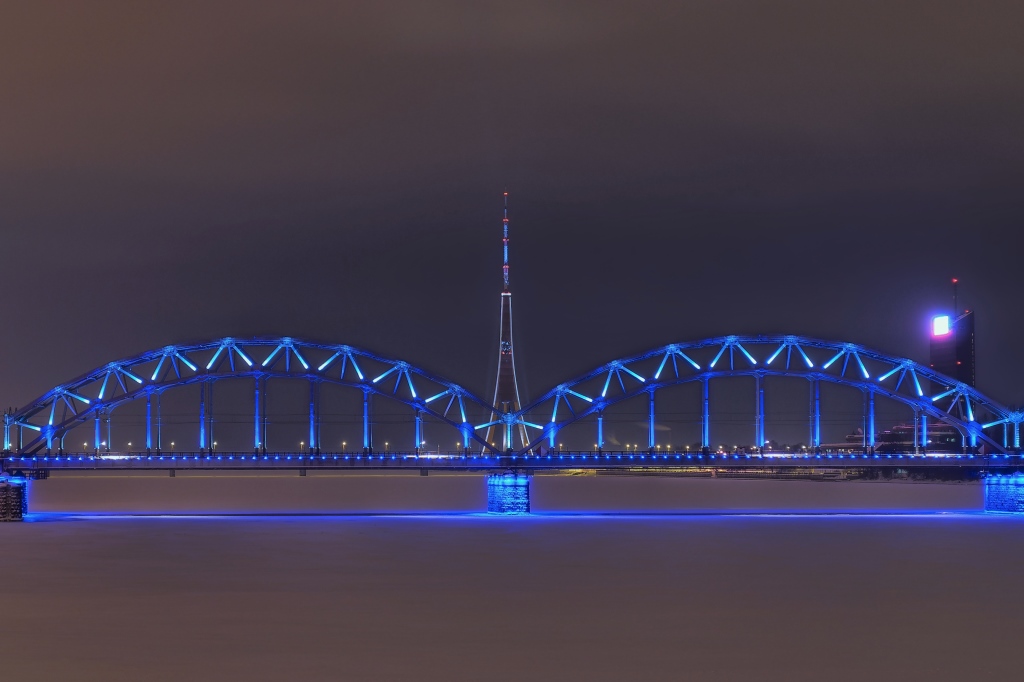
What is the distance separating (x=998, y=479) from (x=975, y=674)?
289 ft

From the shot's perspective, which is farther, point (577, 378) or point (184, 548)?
point (577, 378)

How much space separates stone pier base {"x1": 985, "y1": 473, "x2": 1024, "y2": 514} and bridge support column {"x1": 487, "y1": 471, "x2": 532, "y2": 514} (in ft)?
132

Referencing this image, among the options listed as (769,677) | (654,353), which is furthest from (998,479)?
(769,677)

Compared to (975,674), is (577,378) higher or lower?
higher

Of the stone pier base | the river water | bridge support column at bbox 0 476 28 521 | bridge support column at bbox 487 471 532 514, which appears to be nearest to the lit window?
the stone pier base

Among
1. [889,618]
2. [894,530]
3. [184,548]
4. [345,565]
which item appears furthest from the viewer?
[894,530]

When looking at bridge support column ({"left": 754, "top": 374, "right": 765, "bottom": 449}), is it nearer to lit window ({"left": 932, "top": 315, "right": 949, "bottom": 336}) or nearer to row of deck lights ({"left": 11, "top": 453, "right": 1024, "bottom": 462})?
row of deck lights ({"left": 11, "top": 453, "right": 1024, "bottom": 462})

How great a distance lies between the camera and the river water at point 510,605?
103 feet

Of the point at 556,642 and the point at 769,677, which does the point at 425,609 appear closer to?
the point at 556,642

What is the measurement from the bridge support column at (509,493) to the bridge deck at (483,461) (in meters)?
1.06

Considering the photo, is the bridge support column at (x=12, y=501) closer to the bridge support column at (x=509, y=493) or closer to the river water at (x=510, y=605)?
the river water at (x=510, y=605)

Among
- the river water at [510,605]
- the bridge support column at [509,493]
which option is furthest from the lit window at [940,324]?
the river water at [510,605]

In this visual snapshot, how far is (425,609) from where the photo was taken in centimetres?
4228

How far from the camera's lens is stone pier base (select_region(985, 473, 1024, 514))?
109500 mm
